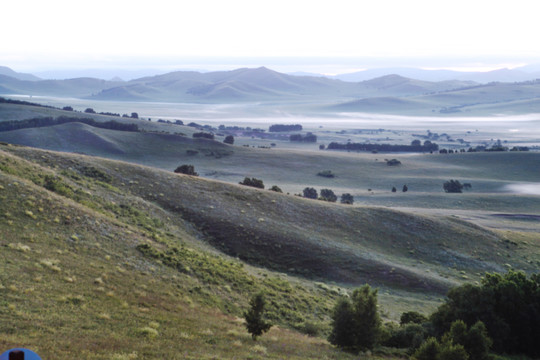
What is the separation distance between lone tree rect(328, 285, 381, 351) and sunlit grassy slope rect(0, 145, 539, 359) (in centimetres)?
111

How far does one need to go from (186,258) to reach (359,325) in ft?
46.7

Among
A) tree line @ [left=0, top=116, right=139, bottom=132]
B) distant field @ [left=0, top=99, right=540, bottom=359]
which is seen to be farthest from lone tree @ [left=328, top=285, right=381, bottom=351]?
tree line @ [left=0, top=116, right=139, bottom=132]

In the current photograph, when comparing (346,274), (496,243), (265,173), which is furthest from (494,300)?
(265,173)

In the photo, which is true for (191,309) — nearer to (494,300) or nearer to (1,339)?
(1,339)

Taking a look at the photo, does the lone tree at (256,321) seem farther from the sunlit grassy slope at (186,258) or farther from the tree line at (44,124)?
the tree line at (44,124)

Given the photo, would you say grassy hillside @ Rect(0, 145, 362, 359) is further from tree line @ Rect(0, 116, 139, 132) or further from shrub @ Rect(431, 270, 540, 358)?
tree line @ Rect(0, 116, 139, 132)

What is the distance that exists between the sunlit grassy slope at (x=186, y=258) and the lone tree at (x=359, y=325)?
111 centimetres

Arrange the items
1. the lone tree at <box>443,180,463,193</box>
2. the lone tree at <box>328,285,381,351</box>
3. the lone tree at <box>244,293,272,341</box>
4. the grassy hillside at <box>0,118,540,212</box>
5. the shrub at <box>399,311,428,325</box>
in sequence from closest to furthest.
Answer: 1. the lone tree at <box>244,293,272,341</box>
2. the lone tree at <box>328,285,381,351</box>
3. the shrub at <box>399,311,428,325</box>
4. the lone tree at <box>443,180,463,193</box>
5. the grassy hillside at <box>0,118,540,212</box>

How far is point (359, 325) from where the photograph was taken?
72.4ft

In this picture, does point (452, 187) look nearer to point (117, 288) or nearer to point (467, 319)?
point (467, 319)

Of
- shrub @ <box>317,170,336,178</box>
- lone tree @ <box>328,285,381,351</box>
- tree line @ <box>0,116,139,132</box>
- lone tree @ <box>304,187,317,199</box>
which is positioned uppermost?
tree line @ <box>0,116,139,132</box>

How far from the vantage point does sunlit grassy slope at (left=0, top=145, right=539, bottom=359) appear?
1798 centimetres

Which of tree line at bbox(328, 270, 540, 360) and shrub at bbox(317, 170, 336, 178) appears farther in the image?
shrub at bbox(317, 170, 336, 178)

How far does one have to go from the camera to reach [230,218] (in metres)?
47.1
